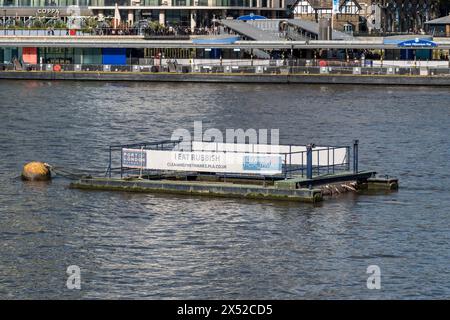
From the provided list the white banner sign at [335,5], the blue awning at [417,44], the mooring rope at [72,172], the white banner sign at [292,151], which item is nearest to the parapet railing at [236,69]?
the blue awning at [417,44]

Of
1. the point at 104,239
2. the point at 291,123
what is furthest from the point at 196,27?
the point at 104,239

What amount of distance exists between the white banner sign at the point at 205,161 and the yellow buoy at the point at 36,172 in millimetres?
4665

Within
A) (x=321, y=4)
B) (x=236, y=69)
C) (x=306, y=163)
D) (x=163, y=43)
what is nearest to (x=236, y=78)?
(x=236, y=69)

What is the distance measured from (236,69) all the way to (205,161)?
275ft

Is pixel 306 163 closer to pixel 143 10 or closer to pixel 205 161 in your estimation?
pixel 205 161

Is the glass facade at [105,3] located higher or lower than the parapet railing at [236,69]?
higher

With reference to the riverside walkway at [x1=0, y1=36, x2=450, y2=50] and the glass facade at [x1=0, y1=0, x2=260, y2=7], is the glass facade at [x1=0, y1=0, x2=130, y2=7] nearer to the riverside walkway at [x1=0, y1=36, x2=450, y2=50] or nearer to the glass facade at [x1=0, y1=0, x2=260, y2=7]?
the glass facade at [x1=0, y1=0, x2=260, y2=7]

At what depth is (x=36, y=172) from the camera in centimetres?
6700

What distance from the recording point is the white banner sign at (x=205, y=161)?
62125mm

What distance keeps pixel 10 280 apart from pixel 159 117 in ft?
207

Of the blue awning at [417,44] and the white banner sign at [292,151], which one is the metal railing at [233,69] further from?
the white banner sign at [292,151]

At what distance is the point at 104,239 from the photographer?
170 feet

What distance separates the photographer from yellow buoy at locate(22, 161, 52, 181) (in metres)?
67.0

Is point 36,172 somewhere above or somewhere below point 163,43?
below
